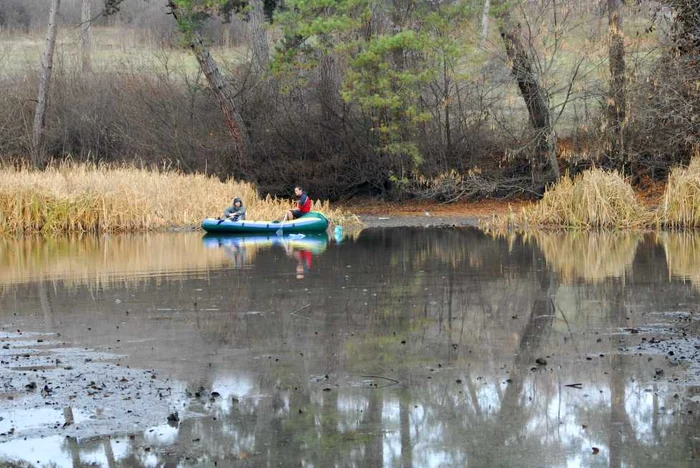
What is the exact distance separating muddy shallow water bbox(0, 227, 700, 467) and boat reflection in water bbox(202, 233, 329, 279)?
1.32 meters

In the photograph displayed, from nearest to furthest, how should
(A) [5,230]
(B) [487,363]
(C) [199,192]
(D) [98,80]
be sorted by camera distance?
(B) [487,363], (A) [5,230], (C) [199,192], (D) [98,80]

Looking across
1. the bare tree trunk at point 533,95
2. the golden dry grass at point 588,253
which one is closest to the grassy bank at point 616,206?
the golden dry grass at point 588,253

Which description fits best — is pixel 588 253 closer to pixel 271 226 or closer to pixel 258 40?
pixel 271 226

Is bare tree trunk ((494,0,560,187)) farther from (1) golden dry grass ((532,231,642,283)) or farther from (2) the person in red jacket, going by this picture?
(2) the person in red jacket

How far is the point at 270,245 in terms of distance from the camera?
78.7 feet

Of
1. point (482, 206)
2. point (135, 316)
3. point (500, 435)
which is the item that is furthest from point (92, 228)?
point (500, 435)

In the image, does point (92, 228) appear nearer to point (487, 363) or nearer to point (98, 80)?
point (98, 80)

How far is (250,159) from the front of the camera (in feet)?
122

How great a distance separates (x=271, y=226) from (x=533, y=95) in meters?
10.5

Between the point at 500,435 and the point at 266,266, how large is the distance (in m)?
11.5

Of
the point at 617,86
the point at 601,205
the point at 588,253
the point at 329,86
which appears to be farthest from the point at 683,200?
the point at 329,86

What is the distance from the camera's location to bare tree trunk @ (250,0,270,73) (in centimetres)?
4066

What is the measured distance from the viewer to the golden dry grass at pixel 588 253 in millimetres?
16734

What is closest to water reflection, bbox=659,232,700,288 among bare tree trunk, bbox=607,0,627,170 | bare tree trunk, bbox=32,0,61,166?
bare tree trunk, bbox=607,0,627,170
